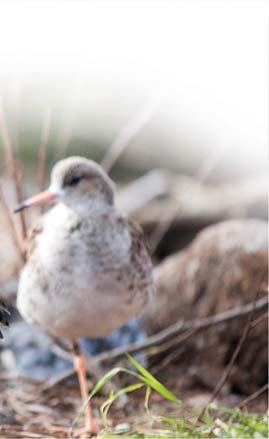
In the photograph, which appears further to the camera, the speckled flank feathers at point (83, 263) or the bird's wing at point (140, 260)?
the bird's wing at point (140, 260)

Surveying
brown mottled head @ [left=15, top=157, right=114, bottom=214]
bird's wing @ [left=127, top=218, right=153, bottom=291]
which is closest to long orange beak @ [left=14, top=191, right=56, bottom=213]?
brown mottled head @ [left=15, top=157, right=114, bottom=214]

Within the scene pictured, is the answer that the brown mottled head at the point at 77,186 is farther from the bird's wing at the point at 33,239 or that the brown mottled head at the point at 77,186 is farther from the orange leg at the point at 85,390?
the orange leg at the point at 85,390

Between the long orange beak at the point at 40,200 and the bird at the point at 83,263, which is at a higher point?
the long orange beak at the point at 40,200

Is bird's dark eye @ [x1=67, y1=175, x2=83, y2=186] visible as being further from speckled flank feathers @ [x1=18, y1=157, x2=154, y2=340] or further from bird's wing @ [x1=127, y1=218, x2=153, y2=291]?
bird's wing @ [x1=127, y1=218, x2=153, y2=291]

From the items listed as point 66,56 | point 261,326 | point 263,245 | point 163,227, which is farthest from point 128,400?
point 66,56

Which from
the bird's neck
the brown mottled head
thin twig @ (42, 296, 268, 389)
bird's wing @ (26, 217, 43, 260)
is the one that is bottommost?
thin twig @ (42, 296, 268, 389)

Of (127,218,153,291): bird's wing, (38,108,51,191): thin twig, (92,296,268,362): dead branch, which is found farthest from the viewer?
(38,108,51,191): thin twig

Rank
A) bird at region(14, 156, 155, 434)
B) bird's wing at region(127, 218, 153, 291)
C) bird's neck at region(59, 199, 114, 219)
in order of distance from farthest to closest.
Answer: bird's neck at region(59, 199, 114, 219) < bird's wing at region(127, 218, 153, 291) < bird at region(14, 156, 155, 434)

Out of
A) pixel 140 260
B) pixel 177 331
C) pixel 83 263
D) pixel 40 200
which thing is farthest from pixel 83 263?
pixel 177 331

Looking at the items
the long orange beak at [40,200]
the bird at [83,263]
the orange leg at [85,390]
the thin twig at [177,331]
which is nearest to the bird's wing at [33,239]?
the bird at [83,263]
